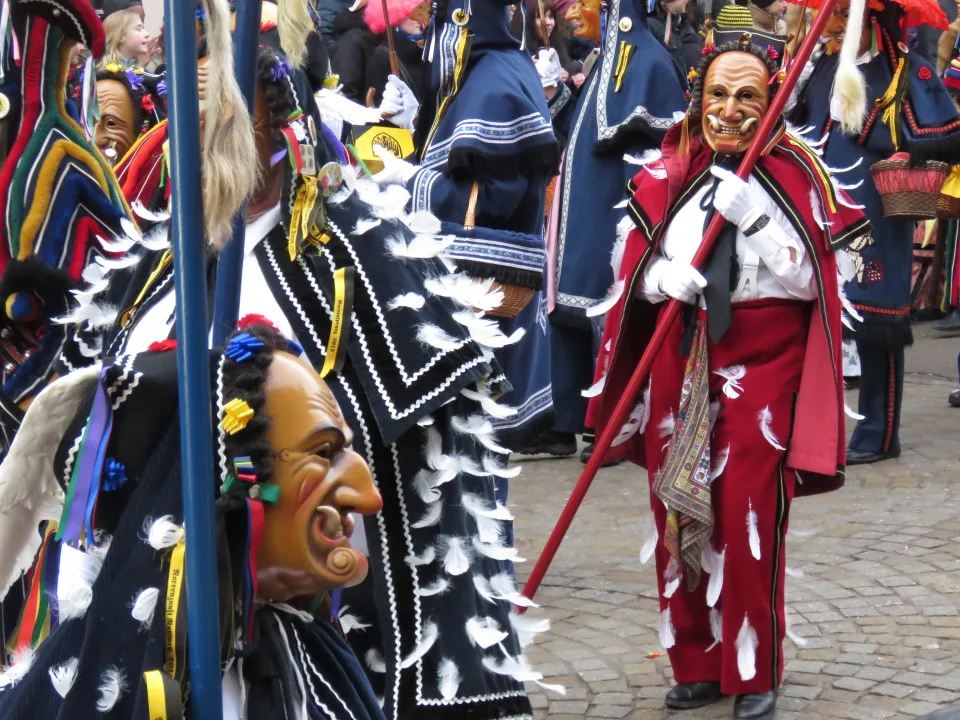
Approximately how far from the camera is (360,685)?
2.30 metres

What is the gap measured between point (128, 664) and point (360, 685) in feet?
1.44

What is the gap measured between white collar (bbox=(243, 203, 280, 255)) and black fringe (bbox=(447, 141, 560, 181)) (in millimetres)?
2251

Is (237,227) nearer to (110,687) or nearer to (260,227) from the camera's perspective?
(110,687)

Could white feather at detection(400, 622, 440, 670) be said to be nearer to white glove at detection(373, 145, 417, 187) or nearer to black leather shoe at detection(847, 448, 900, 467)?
white glove at detection(373, 145, 417, 187)

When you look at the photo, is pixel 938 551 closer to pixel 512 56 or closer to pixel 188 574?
pixel 512 56

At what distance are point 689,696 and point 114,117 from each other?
2.86 m

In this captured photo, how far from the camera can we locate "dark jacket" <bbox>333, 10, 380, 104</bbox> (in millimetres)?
9758

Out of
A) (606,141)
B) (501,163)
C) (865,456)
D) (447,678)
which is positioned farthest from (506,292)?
(865,456)

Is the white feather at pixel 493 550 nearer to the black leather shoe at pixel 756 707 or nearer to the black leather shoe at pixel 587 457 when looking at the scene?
the black leather shoe at pixel 756 707

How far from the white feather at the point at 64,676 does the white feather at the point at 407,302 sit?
49.6 inches

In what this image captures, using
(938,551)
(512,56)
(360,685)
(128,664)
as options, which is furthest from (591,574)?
(128,664)

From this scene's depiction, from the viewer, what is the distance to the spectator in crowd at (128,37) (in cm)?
686

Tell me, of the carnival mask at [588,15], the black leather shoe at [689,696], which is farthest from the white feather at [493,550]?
the carnival mask at [588,15]

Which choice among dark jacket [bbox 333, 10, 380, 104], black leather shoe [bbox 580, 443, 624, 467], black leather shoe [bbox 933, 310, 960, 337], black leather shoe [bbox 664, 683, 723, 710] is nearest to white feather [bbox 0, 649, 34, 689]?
black leather shoe [bbox 664, 683, 723, 710]
